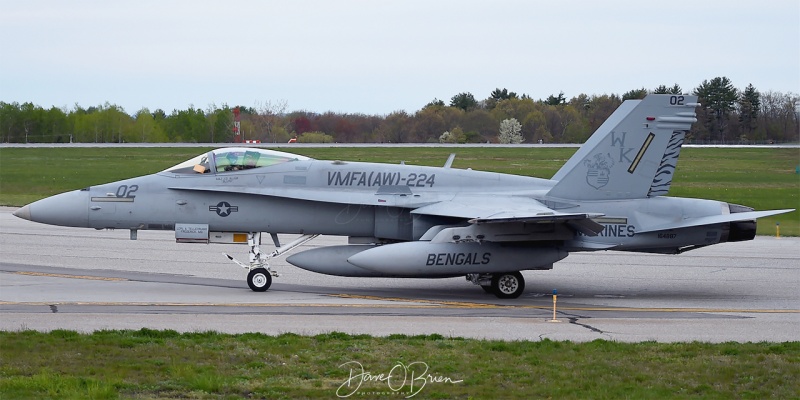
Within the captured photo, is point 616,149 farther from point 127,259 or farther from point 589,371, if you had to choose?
point 127,259

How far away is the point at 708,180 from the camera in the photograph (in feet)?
167

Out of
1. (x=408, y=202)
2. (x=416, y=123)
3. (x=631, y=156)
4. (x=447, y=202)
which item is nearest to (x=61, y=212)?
(x=408, y=202)

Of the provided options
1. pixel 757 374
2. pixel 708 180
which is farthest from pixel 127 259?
pixel 708 180

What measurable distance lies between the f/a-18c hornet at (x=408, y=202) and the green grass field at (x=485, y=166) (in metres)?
13.3

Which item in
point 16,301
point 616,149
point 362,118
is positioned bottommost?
point 16,301

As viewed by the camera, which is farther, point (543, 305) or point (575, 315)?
point (543, 305)

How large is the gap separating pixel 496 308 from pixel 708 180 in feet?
Result: 123

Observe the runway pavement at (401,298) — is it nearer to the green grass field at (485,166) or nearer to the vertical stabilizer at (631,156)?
the vertical stabilizer at (631,156)

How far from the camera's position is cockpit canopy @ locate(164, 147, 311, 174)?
18.0m

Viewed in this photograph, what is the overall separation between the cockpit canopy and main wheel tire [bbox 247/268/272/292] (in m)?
1.99

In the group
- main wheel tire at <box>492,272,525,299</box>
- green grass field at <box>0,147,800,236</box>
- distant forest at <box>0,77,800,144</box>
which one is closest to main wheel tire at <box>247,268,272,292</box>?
main wheel tire at <box>492,272,525,299</box>

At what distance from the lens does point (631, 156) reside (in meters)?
18.0
